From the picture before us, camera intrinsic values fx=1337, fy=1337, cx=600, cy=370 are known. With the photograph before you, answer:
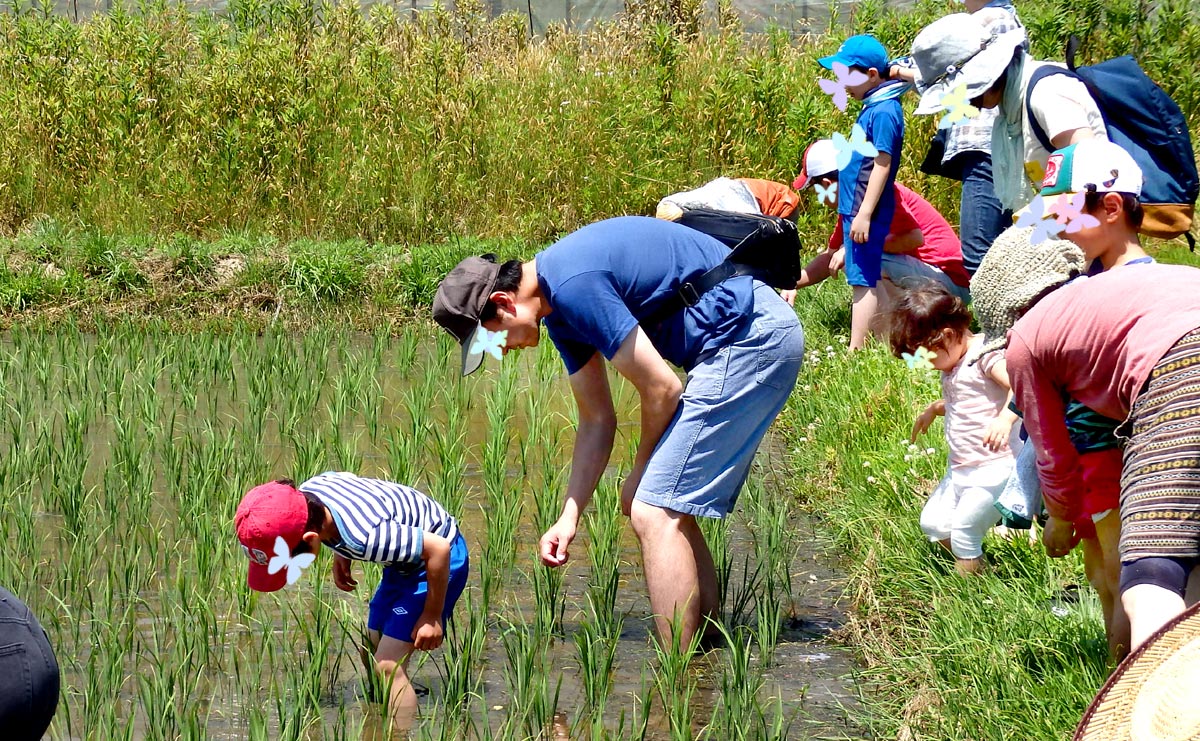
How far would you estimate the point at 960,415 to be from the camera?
11.9ft

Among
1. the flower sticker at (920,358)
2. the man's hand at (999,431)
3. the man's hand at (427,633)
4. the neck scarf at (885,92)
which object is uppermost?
the neck scarf at (885,92)

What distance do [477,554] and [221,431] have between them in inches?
56.9

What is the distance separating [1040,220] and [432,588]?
155 centimetres

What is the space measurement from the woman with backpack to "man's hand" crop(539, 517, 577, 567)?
1701 millimetres

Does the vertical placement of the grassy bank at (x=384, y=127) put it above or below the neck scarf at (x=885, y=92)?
below

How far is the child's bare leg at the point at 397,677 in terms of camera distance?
3.09 m

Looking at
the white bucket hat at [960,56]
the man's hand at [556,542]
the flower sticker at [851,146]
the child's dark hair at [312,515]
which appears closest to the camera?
the child's dark hair at [312,515]

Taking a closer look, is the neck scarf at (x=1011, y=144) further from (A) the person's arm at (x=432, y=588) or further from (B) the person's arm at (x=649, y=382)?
(A) the person's arm at (x=432, y=588)

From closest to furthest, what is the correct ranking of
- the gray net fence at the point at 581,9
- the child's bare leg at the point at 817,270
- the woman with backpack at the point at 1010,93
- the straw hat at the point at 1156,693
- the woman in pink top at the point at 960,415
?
the straw hat at the point at 1156,693, the woman in pink top at the point at 960,415, the woman with backpack at the point at 1010,93, the child's bare leg at the point at 817,270, the gray net fence at the point at 581,9

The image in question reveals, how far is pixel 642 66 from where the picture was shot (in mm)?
10609

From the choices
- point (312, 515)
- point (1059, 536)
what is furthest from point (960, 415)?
point (312, 515)

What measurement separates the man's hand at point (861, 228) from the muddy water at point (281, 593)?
1006 millimetres

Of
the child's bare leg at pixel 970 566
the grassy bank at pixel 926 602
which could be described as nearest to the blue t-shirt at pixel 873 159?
the grassy bank at pixel 926 602

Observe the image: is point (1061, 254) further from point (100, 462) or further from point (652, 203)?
point (652, 203)
